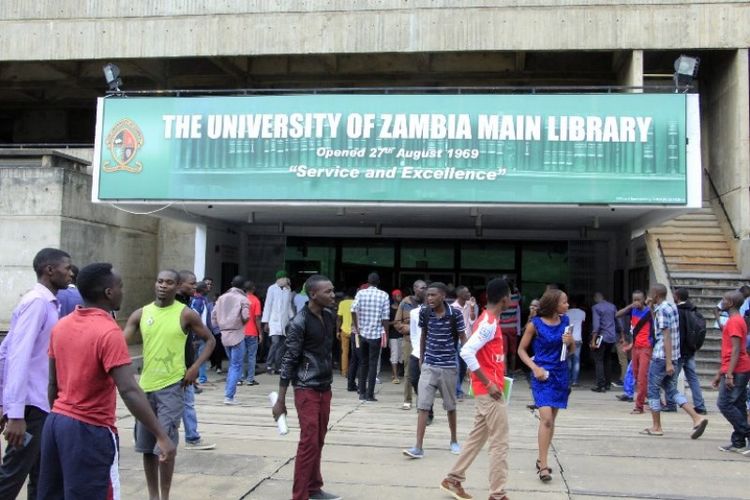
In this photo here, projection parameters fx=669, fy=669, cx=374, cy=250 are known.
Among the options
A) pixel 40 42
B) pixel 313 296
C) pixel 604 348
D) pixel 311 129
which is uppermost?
pixel 40 42

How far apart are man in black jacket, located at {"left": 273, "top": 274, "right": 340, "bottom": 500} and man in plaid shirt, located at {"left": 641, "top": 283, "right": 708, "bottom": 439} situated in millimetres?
4641

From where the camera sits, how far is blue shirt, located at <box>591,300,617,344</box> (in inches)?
→ 480

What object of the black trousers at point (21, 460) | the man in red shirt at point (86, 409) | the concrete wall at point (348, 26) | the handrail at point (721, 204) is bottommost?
the black trousers at point (21, 460)

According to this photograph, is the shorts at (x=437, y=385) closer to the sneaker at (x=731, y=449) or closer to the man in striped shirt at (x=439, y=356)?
the man in striped shirt at (x=439, y=356)

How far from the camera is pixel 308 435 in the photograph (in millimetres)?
4988

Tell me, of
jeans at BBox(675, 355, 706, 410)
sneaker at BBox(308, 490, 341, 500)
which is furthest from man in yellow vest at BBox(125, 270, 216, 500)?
jeans at BBox(675, 355, 706, 410)

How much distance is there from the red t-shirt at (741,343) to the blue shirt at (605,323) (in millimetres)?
4820

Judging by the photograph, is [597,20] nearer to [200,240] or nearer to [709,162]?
[709,162]

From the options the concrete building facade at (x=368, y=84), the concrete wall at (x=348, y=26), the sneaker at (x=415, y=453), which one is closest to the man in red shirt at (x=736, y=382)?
the sneaker at (x=415, y=453)

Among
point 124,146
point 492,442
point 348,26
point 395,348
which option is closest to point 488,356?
point 492,442

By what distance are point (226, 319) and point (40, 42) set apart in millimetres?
10403

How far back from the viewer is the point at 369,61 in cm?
1823

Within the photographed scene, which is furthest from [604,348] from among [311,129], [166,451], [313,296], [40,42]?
[40,42]

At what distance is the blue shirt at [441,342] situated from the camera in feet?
22.8
